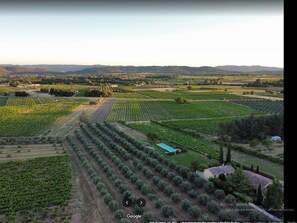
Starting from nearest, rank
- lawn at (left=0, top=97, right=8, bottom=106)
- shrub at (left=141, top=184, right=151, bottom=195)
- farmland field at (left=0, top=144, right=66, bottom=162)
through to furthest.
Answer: shrub at (left=141, top=184, right=151, bottom=195) < farmland field at (left=0, top=144, right=66, bottom=162) < lawn at (left=0, top=97, right=8, bottom=106)

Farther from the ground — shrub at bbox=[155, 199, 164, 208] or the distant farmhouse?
the distant farmhouse

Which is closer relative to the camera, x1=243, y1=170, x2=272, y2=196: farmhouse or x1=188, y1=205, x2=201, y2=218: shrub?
x1=188, y1=205, x2=201, y2=218: shrub

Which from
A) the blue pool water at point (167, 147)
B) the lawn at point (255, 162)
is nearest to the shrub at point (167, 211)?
the lawn at point (255, 162)

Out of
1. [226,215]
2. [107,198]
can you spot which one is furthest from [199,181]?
[107,198]

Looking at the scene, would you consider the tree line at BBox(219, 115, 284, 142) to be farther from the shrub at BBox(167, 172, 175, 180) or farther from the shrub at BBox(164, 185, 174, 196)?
the shrub at BBox(164, 185, 174, 196)

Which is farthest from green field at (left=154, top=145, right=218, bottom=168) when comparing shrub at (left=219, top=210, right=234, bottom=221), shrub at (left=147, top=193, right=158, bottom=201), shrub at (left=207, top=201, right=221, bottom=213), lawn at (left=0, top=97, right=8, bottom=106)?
lawn at (left=0, top=97, right=8, bottom=106)

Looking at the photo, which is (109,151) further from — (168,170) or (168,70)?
(168,70)
